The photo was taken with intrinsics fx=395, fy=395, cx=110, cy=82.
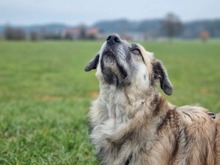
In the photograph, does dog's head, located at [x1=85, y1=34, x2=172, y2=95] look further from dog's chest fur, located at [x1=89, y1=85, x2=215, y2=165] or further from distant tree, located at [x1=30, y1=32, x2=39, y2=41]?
distant tree, located at [x1=30, y1=32, x2=39, y2=41]

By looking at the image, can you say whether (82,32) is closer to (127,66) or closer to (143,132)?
(127,66)

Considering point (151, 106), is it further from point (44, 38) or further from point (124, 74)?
point (44, 38)

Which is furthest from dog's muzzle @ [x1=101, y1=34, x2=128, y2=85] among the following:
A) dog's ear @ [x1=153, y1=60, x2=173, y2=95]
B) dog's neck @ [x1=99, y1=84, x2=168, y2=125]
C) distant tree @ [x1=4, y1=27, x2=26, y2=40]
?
distant tree @ [x1=4, y1=27, x2=26, y2=40]

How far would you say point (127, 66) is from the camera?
190 inches

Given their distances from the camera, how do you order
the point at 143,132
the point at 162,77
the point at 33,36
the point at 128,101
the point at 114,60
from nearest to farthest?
the point at 143,132 < the point at 128,101 < the point at 114,60 < the point at 162,77 < the point at 33,36

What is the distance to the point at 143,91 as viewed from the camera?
15.3 feet

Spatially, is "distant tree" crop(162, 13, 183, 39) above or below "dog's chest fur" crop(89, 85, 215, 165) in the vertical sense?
below

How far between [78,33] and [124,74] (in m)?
129

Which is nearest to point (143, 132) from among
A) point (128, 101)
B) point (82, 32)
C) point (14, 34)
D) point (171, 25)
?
point (128, 101)

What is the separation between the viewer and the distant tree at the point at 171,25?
107562 mm

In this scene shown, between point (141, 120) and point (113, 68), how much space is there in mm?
757

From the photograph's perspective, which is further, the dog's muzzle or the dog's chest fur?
the dog's muzzle

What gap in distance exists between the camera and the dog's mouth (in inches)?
188

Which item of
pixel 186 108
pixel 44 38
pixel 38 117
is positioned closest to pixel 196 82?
pixel 38 117
